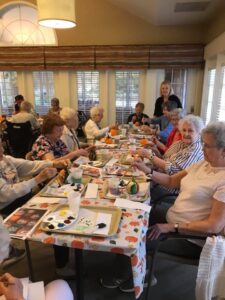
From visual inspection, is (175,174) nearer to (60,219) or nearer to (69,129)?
(60,219)

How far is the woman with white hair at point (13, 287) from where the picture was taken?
988 millimetres

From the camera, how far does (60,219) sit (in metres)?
1.26

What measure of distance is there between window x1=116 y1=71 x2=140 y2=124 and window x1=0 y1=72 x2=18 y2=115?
2.50 meters

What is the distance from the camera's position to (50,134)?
7.51 ft

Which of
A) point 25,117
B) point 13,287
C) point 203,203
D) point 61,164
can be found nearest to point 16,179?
point 61,164

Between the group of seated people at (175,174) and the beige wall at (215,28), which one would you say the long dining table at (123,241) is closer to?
the group of seated people at (175,174)

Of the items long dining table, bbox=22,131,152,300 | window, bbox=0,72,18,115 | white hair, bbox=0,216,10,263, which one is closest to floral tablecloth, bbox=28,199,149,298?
long dining table, bbox=22,131,152,300

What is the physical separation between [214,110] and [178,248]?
3.07 m

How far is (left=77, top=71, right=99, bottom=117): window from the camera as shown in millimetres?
5906

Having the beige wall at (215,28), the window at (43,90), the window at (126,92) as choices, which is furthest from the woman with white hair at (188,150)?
the window at (43,90)

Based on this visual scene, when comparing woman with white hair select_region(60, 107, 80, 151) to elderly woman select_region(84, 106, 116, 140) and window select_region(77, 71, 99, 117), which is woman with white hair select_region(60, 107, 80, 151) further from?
window select_region(77, 71, 99, 117)

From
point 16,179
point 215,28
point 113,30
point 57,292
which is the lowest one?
point 57,292

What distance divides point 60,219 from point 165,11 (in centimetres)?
422

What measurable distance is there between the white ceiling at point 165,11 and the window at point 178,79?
0.94 m
